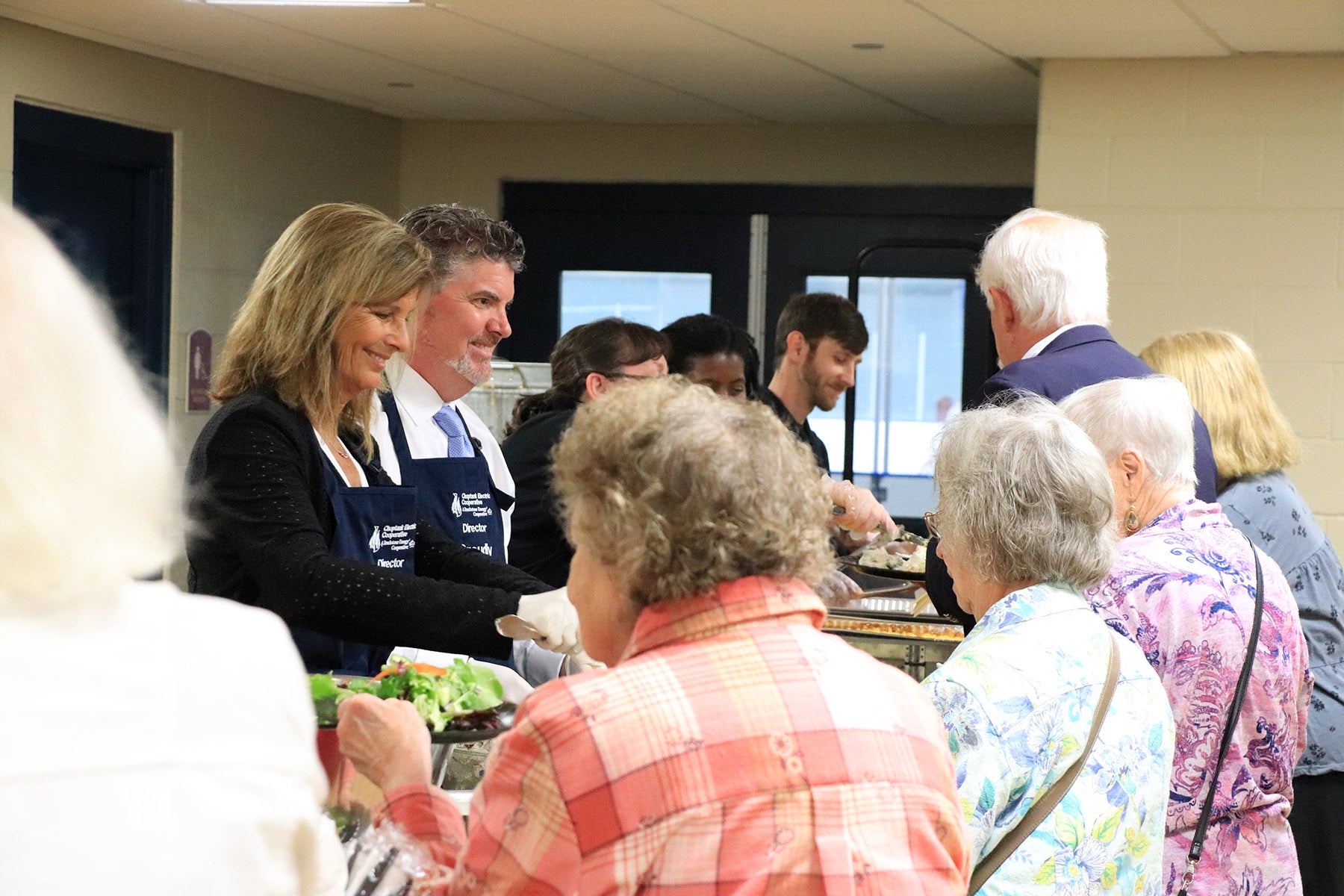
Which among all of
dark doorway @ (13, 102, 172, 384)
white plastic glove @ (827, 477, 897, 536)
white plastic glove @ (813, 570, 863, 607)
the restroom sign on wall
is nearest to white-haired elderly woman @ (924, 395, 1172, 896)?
white plastic glove @ (813, 570, 863, 607)

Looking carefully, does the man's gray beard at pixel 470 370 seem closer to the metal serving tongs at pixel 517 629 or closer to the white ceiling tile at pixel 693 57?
the metal serving tongs at pixel 517 629

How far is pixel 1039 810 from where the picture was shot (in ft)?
5.07

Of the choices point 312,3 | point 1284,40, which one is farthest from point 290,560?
A: point 1284,40

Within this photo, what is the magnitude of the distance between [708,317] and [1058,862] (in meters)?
2.57

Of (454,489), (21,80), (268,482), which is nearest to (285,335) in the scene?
(268,482)

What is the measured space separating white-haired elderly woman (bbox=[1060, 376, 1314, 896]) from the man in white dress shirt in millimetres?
1067

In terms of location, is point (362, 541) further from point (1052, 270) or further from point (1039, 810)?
point (1052, 270)

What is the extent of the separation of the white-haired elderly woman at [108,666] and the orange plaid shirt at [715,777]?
0.75 ft

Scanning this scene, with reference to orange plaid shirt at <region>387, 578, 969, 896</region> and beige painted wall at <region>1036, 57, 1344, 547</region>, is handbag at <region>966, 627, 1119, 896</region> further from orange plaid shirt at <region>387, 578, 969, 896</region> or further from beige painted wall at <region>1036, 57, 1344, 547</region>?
beige painted wall at <region>1036, 57, 1344, 547</region>

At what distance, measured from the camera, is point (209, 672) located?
2.78 ft

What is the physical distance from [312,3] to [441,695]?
2.71m

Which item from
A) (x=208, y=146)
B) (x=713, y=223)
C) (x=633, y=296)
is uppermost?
(x=208, y=146)

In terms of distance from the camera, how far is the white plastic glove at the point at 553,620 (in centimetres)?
187

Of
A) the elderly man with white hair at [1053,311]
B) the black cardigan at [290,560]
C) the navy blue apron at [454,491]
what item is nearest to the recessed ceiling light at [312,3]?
the navy blue apron at [454,491]
